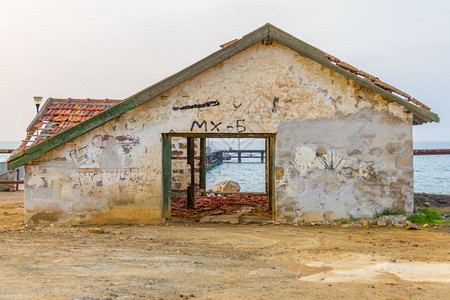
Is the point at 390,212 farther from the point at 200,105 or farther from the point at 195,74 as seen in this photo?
the point at 195,74

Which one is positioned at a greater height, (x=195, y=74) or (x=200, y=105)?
(x=195, y=74)

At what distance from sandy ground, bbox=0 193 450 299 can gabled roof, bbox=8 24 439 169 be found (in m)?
1.79

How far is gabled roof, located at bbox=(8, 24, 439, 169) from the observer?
455 inches

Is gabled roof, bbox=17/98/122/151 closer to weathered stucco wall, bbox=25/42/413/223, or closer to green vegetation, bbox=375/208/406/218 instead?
weathered stucco wall, bbox=25/42/413/223

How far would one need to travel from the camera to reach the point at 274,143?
1205cm

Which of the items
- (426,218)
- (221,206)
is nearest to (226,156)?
(221,206)

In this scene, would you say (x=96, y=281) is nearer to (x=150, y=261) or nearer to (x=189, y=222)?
(x=150, y=261)

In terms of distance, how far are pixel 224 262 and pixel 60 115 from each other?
8.23 meters

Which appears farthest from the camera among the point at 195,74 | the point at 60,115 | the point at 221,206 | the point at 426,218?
the point at 221,206

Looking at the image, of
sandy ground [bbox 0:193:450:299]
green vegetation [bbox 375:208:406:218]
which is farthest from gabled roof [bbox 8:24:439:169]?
green vegetation [bbox 375:208:406:218]

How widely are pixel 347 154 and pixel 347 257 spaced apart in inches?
→ 159

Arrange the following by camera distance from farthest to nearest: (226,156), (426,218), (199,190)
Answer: (226,156), (199,190), (426,218)

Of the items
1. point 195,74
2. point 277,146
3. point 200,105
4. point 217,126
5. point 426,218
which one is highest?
point 195,74

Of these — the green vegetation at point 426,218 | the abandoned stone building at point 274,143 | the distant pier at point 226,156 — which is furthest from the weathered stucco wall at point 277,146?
the distant pier at point 226,156
